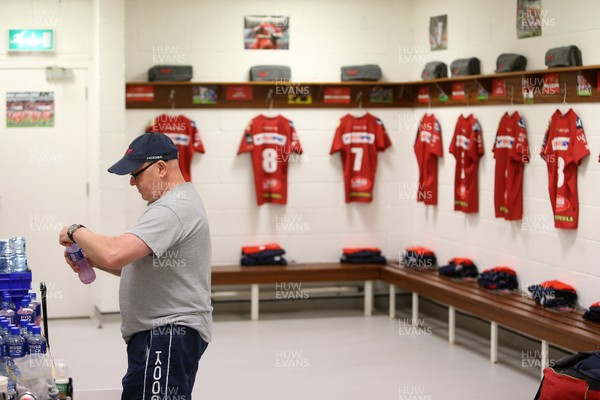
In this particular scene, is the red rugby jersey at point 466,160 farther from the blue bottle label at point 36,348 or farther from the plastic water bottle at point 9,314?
the blue bottle label at point 36,348

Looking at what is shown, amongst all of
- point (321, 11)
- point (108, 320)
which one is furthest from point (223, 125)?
point (108, 320)

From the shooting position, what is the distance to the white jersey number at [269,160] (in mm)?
8055

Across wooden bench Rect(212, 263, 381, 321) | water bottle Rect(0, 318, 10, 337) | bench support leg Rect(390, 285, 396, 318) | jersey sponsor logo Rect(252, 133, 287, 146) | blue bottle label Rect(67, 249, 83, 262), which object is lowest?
bench support leg Rect(390, 285, 396, 318)

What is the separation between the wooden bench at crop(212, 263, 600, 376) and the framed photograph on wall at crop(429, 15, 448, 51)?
1.95 meters

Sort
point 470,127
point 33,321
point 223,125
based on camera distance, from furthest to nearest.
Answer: point 223,125 < point 470,127 < point 33,321

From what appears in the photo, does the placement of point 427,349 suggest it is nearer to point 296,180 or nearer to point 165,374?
point 296,180

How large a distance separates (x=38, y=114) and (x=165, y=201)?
4.78 metres

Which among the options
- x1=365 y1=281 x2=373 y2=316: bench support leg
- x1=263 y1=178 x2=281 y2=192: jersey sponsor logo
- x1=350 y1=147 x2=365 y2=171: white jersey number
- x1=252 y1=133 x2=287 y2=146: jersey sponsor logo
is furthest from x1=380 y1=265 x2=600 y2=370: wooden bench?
x1=252 y1=133 x2=287 y2=146: jersey sponsor logo

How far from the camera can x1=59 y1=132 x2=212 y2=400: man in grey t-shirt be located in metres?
3.10

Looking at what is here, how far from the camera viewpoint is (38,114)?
7.56 m

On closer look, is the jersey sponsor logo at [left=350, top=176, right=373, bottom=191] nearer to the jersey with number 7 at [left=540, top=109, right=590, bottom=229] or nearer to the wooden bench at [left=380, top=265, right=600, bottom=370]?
the wooden bench at [left=380, top=265, right=600, bottom=370]

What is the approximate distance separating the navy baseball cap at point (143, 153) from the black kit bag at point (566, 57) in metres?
3.64

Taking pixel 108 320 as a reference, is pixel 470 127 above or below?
above

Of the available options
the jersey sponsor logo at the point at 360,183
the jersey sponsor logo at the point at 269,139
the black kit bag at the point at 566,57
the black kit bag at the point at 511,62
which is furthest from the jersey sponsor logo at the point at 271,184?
the black kit bag at the point at 566,57
